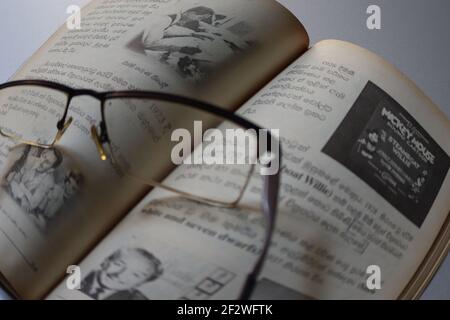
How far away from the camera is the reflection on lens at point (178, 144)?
38cm

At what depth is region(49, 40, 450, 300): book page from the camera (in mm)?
338

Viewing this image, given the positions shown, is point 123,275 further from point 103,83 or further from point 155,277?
point 103,83

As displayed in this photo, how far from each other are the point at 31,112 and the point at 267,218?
0.18m

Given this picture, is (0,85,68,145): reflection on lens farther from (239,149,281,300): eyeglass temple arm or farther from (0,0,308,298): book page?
(239,149,281,300): eyeglass temple arm

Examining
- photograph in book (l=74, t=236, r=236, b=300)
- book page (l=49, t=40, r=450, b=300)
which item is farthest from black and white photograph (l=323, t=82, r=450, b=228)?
photograph in book (l=74, t=236, r=236, b=300)

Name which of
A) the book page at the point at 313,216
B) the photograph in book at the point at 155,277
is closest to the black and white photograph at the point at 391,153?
the book page at the point at 313,216

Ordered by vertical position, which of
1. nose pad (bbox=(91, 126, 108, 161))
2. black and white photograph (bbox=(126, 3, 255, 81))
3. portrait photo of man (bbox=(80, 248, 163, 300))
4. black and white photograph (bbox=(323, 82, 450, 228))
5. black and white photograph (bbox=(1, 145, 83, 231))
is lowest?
portrait photo of man (bbox=(80, 248, 163, 300))

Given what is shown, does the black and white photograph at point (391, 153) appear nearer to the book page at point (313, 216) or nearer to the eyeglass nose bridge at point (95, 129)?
the book page at point (313, 216)

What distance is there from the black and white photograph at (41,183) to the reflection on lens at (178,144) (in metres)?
0.03

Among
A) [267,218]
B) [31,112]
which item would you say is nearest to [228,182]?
[267,218]

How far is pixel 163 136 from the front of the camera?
1.32 feet

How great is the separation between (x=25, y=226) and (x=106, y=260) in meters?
0.05

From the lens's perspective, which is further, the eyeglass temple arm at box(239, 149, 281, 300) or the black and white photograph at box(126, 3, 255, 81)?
the black and white photograph at box(126, 3, 255, 81)
